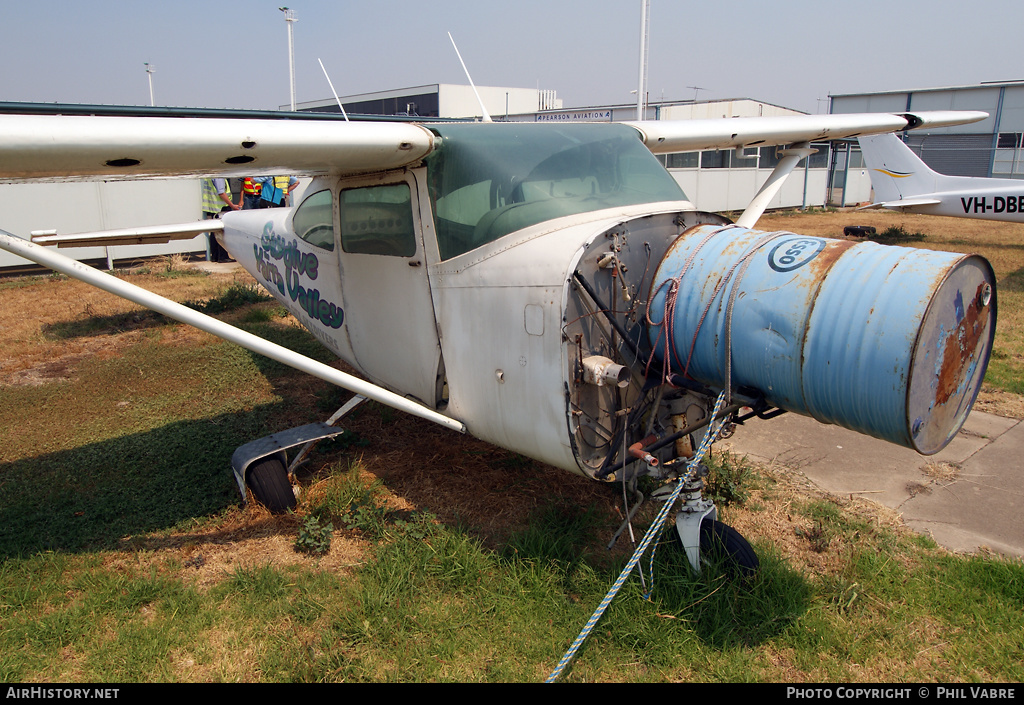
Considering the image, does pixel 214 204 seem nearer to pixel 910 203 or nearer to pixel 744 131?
pixel 744 131

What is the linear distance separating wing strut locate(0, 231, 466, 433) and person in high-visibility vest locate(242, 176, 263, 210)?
10.4 m

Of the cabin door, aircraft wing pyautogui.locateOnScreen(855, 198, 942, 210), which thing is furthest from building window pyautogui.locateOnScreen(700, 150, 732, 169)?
the cabin door

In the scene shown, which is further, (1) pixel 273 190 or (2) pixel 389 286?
(1) pixel 273 190

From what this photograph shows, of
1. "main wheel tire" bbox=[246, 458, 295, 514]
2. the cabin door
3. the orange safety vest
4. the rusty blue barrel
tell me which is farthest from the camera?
the orange safety vest

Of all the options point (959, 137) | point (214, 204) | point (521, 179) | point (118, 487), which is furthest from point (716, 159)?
point (118, 487)

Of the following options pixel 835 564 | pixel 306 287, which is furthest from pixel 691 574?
pixel 306 287

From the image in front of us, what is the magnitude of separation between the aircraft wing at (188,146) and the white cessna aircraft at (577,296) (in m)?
0.01

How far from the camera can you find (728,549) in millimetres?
3541

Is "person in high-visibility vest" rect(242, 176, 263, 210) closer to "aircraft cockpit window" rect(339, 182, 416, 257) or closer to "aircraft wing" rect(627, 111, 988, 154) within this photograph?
"aircraft cockpit window" rect(339, 182, 416, 257)

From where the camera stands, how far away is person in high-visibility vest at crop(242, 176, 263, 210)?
13.5 metres

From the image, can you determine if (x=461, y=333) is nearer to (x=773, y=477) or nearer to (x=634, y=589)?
(x=634, y=589)

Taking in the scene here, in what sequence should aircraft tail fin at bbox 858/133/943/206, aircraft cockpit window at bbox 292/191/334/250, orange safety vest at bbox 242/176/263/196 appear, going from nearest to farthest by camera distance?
aircraft cockpit window at bbox 292/191/334/250
orange safety vest at bbox 242/176/263/196
aircraft tail fin at bbox 858/133/943/206

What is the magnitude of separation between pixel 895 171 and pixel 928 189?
37.2 inches

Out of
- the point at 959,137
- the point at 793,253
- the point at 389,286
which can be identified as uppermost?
the point at 959,137
